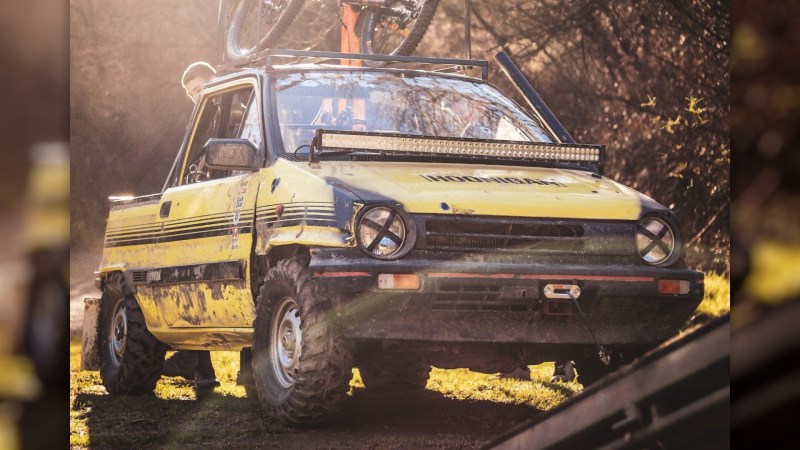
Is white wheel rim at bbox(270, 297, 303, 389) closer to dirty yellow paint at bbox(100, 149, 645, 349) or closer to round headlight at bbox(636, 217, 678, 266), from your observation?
dirty yellow paint at bbox(100, 149, 645, 349)

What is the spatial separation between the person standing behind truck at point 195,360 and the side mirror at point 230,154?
152 centimetres

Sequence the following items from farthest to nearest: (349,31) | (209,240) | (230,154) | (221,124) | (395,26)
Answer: (349,31)
(395,26)
(221,124)
(209,240)
(230,154)

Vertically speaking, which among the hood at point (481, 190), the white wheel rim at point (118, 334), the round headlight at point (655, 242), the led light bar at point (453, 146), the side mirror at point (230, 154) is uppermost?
the led light bar at point (453, 146)

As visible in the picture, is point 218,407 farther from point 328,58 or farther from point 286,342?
point 328,58

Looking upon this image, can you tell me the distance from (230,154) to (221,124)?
1217 mm

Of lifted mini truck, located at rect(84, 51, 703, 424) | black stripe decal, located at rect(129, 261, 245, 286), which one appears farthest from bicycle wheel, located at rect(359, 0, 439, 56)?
black stripe decal, located at rect(129, 261, 245, 286)

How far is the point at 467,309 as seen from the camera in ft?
16.5

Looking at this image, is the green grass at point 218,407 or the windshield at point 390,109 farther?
the windshield at point 390,109

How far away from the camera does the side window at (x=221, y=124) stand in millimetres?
6293

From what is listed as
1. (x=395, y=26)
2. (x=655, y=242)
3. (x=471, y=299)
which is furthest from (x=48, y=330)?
(x=395, y=26)

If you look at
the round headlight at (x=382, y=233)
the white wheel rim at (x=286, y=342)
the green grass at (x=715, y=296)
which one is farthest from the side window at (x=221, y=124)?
the green grass at (x=715, y=296)

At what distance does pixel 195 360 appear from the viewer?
750 cm

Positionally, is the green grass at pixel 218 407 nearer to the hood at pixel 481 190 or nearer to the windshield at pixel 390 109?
the hood at pixel 481 190

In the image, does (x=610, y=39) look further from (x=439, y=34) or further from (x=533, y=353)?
(x=533, y=353)
